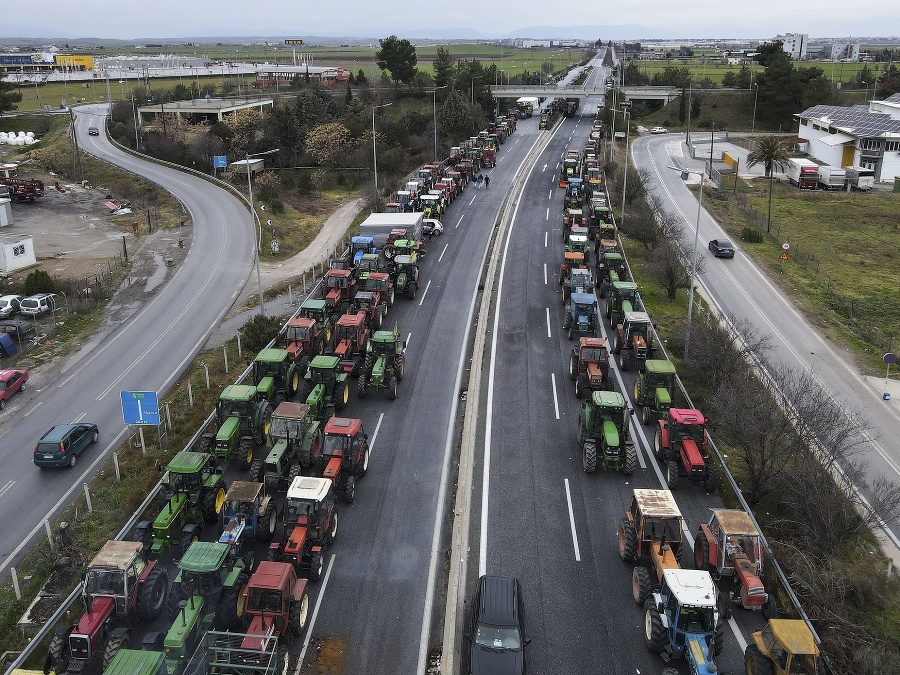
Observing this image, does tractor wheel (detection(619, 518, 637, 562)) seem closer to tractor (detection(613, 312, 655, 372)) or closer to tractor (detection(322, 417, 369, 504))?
tractor (detection(322, 417, 369, 504))

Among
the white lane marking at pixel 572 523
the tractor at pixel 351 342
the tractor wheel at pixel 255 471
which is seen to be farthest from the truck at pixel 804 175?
the tractor wheel at pixel 255 471

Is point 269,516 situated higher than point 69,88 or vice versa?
point 69,88

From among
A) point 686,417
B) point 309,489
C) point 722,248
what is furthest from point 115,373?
point 722,248

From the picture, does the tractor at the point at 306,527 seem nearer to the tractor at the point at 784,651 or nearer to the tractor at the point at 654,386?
the tractor at the point at 784,651

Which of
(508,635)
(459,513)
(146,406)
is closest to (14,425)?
(146,406)

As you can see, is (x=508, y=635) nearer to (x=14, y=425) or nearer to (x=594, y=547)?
(x=594, y=547)

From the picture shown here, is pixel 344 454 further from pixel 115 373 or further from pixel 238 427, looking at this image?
pixel 115 373
